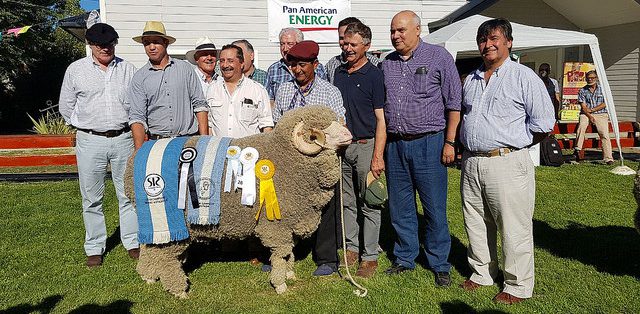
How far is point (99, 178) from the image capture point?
504 centimetres

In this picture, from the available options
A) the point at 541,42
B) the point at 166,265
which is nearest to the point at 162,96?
the point at 166,265

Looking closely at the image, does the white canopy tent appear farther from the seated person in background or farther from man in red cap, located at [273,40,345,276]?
man in red cap, located at [273,40,345,276]

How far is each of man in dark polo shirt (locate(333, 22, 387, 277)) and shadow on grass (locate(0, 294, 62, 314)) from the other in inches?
112

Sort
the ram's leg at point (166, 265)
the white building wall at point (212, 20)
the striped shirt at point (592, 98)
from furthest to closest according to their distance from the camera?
the white building wall at point (212, 20)
the striped shirt at point (592, 98)
the ram's leg at point (166, 265)

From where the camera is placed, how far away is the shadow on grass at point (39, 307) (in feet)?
13.6

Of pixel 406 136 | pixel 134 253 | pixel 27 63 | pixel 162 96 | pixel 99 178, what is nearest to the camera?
pixel 406 136

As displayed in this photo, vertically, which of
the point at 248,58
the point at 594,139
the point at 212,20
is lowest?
the point at 594,139

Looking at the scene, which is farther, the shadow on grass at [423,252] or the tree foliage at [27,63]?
the tree foliage at [27,63]

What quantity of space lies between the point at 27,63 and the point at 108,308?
79.5 feet

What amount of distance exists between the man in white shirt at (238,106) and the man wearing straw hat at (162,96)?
141mm

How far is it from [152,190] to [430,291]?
8.69ft

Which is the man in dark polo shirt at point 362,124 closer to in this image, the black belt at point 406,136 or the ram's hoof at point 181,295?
the black belt at point 406,136

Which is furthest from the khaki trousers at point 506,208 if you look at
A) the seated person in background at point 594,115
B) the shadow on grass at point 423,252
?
the seated person in background at point 594,115

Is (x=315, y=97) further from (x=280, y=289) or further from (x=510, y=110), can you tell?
(x=280, y=289)
